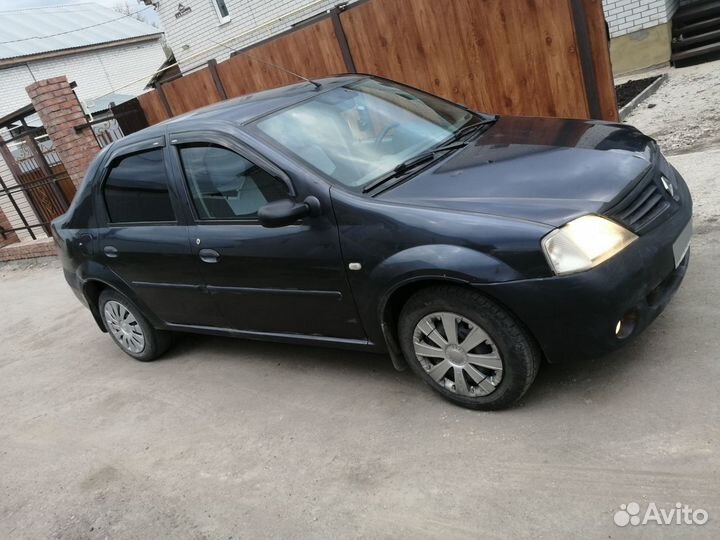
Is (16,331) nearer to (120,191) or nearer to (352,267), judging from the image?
(120,191)

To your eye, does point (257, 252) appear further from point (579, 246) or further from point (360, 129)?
point (579, 246)

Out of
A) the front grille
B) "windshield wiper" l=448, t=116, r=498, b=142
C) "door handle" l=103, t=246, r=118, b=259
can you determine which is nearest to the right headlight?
the front grille

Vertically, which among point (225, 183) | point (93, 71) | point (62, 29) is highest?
point (62, 29)

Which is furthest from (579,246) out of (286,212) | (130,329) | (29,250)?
(29,250)

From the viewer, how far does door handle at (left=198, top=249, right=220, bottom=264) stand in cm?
382

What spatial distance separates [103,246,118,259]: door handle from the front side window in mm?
1060

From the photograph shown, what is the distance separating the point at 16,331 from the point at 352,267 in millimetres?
5635

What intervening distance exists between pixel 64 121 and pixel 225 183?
682 centimetres

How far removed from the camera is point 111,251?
182 inches

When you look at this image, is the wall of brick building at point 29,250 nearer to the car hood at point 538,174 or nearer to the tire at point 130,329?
the tire at point 130,329

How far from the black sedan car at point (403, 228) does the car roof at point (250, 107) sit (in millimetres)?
20

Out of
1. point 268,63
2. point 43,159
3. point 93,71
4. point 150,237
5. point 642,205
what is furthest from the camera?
point 93,71

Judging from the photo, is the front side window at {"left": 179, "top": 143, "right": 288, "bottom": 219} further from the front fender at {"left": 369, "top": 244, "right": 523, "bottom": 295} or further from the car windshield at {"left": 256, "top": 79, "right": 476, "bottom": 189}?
the front fender at {"left": 369, "top": 244, "right": 523, "bottom": 295}

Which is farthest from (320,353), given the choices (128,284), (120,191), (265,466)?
(120,191)
